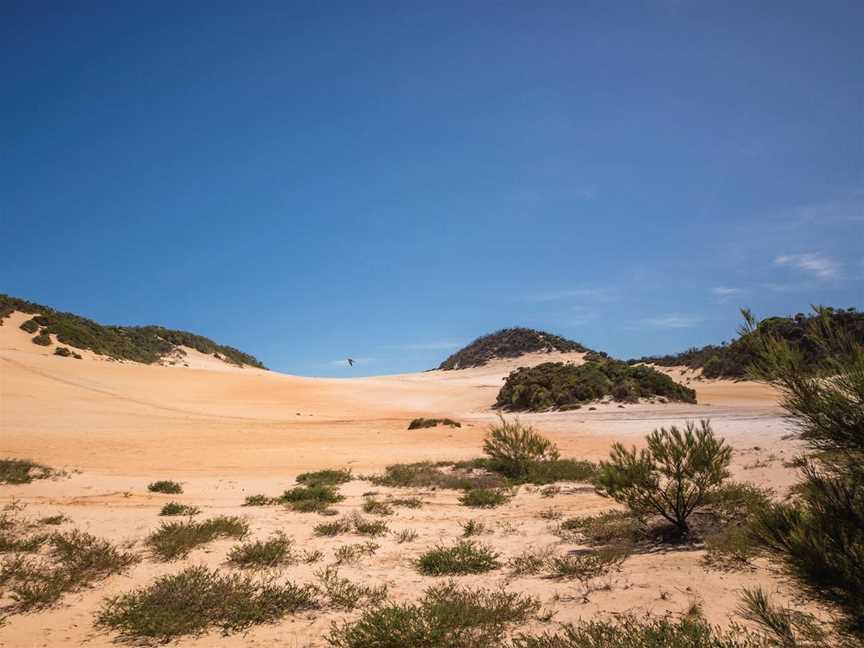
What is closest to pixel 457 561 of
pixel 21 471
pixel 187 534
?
pixel 187 534

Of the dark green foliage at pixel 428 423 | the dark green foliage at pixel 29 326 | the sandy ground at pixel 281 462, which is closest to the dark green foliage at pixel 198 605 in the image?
the sandy ground at pixel 281 462

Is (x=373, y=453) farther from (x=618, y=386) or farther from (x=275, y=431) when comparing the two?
(x=618, y=386)

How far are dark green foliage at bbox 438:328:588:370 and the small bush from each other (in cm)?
5273

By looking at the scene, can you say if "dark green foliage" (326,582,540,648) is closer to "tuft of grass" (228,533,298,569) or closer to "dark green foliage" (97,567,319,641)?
"dark green foliage" (97,567,319,641)

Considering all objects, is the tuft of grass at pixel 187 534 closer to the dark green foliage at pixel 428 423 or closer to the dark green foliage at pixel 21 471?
the dark green foliage at pixel 21 471

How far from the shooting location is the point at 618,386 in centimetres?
3161

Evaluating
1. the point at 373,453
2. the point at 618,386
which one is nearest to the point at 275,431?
the point at 373,453

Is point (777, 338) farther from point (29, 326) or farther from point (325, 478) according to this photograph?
point (29, 326)

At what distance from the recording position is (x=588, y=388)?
31734mm

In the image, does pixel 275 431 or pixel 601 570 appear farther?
pixel 275 431

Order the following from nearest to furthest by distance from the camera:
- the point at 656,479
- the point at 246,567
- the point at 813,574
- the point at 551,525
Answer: the point at 813,574, the point at 246,567, the point at 656,479, the point at 551,525

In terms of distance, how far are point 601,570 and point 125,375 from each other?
43.9 meters

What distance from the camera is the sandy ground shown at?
5.12 m

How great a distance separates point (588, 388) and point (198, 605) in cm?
2939
